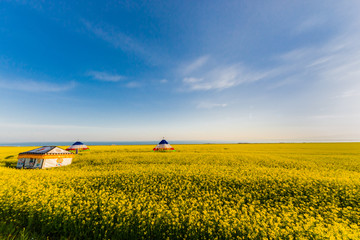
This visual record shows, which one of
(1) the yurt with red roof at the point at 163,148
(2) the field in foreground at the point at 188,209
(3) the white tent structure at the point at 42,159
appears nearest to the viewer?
(2) the field in foreground at the point at 188,209

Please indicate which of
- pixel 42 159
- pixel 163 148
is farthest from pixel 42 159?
pixel 163 148

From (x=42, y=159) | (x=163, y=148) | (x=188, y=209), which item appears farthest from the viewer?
(x=163, y=148)

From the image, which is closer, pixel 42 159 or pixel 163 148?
pixel 42 159

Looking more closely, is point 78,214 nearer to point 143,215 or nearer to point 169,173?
point 143,215

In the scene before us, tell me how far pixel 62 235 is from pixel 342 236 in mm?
12494

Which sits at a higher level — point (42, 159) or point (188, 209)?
point (42, 159)

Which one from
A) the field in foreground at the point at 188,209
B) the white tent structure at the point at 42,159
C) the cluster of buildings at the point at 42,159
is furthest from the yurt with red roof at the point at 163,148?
the field in foreground at the point at 188,209

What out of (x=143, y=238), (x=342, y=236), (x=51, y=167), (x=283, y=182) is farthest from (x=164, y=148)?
(x=342, y=236)

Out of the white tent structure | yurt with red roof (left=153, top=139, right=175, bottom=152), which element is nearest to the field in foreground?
the white tent structure

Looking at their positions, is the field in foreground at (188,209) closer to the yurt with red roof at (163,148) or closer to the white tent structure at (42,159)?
the white tent structure at (42,159)

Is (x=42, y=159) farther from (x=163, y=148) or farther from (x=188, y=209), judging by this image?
(x=188, y=209)

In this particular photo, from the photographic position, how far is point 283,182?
12172 mm

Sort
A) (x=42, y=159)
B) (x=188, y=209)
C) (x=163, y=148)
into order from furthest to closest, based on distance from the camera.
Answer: (x=163, y=148)
(x=42, y=159)
(x=188, y=209)

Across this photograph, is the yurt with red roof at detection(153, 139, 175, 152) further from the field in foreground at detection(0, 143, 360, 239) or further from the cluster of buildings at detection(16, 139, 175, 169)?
the field in foreground at detection(0, 143, 360, 239)
